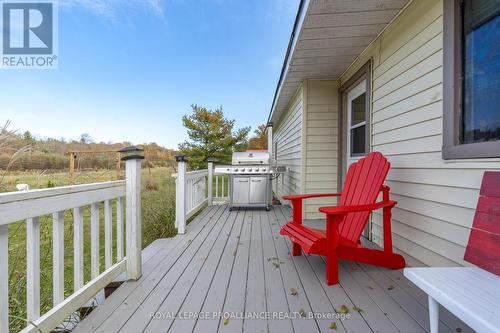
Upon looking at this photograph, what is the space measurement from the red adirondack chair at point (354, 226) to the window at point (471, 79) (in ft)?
1.83

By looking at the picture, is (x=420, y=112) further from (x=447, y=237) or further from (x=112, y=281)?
(x=112, y=281)

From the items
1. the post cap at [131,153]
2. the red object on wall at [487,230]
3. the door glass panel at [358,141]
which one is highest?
the door glass panel at [358,141]

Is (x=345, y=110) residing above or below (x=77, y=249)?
above

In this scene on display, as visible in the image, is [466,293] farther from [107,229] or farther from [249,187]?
[249,187]

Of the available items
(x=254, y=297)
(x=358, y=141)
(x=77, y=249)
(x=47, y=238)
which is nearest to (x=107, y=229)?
(x=77, y=249)

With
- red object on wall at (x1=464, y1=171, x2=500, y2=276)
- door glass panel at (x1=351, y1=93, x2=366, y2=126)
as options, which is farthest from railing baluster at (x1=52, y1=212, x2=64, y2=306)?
door glass panel at (x1=351, y1=93, x2=366, y2=126)

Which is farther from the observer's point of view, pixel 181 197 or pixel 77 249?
pixel 181 197

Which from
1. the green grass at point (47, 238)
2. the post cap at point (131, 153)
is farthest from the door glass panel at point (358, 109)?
the green grass at point (47, 238)

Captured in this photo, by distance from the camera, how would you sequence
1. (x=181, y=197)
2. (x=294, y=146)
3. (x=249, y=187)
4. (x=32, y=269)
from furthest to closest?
(x=294, y=146)
(x=249, y=187)
(x=181, y=197)
(x=32, y=269)

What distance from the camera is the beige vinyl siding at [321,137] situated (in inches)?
160

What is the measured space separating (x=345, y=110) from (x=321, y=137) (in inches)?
21.9

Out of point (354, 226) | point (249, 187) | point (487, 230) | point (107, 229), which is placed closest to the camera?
point (487, 230)

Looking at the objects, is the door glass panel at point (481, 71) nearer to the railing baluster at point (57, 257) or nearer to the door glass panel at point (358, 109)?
the door glass panel at point (358, 109)

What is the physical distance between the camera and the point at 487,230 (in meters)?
1.32
